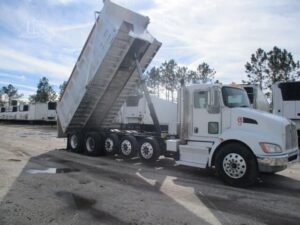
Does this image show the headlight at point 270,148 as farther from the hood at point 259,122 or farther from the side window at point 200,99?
the side window at point 200,99

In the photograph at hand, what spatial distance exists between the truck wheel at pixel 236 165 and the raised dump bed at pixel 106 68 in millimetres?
4435

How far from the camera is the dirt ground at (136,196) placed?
15.9ft

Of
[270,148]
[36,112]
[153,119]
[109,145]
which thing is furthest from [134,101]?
[36,112]

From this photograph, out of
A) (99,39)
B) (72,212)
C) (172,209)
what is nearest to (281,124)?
(172,209)

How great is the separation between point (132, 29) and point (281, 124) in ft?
16.7

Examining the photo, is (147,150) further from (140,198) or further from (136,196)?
(140,198)

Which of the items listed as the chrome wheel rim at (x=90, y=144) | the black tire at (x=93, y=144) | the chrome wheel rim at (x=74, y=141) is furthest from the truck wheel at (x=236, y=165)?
the chrome wheel rim at (x=74, y=141)

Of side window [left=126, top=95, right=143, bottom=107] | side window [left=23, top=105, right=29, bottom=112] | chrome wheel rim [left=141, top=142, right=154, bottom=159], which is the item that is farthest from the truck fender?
side window [left=23, top=105, right=29, bottom=112]

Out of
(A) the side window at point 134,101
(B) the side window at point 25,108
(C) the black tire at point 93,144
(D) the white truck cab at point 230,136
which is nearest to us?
(D) the white truck cab at point 230,136

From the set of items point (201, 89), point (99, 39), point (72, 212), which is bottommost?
point (72, 212)

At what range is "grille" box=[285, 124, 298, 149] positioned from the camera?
6.85m

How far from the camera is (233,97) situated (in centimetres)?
773

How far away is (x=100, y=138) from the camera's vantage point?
37.2 ft

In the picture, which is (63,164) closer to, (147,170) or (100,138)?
(100,138)
